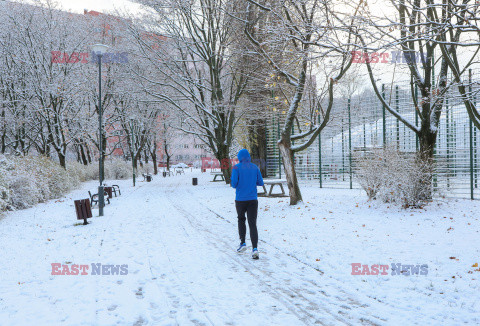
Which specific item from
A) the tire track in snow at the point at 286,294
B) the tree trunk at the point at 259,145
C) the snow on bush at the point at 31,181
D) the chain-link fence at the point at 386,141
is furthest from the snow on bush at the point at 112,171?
the tire track in snow at the point at 286,294

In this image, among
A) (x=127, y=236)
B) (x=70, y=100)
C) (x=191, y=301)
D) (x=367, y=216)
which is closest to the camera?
(x=191, y=301)

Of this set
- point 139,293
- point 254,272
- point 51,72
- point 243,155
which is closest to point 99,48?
point 243,155

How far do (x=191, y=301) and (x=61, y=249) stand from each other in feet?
14.0

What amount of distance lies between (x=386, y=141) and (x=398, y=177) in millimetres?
5277

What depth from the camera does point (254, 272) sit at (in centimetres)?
526

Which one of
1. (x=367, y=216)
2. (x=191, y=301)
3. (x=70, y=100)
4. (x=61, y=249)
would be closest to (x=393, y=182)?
(x=367, y=216)

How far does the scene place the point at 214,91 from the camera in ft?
68.0

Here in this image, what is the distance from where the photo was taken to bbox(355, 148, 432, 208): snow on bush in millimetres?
9109

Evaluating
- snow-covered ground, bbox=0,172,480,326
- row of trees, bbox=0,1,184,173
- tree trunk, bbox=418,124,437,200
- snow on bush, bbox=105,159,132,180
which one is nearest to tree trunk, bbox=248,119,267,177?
row of trees, bbox=0,1,184,173

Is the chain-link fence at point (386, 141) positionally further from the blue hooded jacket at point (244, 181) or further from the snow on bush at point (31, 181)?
the snow on bush at point (31, 181)

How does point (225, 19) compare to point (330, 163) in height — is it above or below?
above

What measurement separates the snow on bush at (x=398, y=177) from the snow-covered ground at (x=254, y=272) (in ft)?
1.38

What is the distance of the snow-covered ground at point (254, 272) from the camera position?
3807 millimetres

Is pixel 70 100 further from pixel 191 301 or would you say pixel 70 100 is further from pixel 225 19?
pixel 191 301
